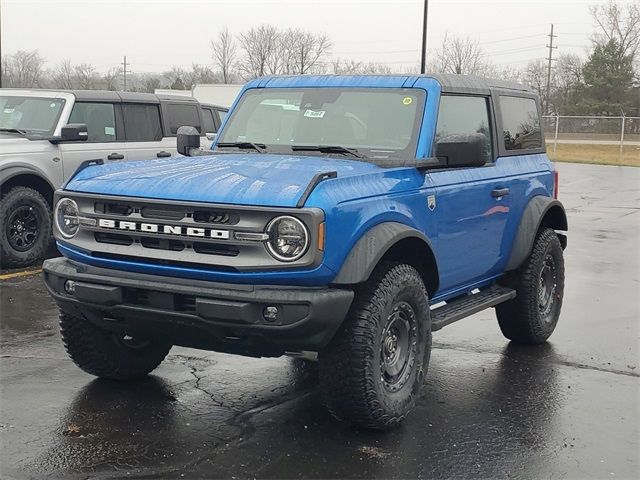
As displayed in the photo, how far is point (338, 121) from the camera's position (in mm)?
5277

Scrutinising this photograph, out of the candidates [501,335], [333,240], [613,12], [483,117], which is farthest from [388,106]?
[613,12]

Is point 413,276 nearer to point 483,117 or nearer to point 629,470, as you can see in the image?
point 629,470

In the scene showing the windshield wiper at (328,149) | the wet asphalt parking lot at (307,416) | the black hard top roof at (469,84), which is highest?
the black hard top roof at (469,84)

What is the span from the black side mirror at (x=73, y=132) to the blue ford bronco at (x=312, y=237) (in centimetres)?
364

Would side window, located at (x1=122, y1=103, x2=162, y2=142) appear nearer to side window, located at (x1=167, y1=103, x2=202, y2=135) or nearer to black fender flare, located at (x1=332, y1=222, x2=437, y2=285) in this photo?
side window, located at (x1=167, y1=103, x2=202, y2=135)

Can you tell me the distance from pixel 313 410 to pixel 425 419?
26.3 inches

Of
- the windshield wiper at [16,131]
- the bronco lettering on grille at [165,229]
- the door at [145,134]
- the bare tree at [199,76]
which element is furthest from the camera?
the bare tree at [199,76]

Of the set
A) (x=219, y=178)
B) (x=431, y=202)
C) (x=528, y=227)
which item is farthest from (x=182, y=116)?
(x=219, y=178)

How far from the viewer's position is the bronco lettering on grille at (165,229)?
3.96 m

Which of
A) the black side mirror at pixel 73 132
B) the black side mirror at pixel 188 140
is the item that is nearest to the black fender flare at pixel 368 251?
the black side mirror at pixel 188 140

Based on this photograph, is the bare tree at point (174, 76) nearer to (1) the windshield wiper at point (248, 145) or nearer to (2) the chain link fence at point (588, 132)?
(2) the chain link fence at point (588, 132)

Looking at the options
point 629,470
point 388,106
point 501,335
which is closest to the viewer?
point 629,470

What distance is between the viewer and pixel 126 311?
4.11 meters

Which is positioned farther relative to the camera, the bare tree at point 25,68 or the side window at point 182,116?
the bare tree at point 25,68
